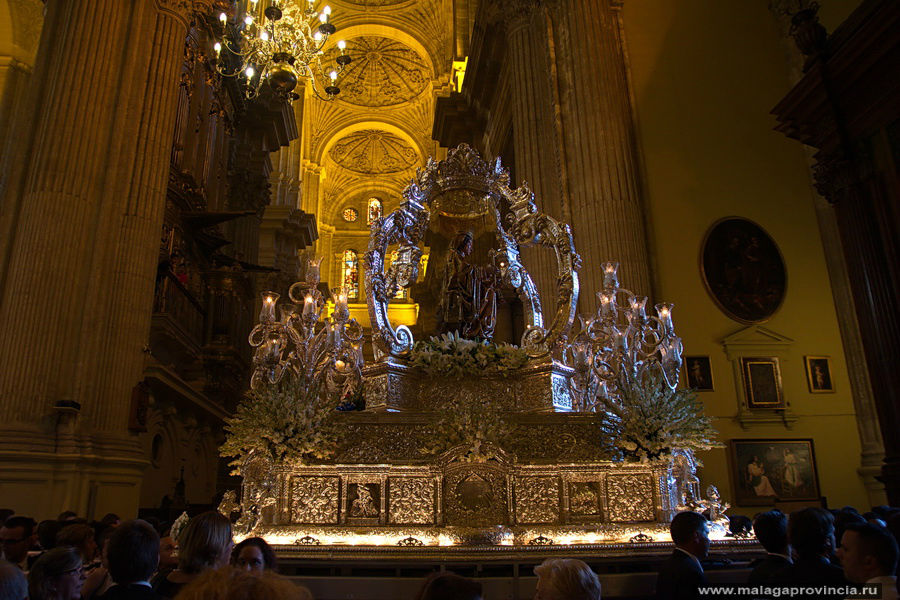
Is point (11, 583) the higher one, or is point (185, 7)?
point (185, 7)

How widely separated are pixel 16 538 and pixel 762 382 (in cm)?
971

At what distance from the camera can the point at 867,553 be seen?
2457mm

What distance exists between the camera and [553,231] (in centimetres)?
729

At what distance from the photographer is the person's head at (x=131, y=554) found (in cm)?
237

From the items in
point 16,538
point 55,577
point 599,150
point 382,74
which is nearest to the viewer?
point 55,577

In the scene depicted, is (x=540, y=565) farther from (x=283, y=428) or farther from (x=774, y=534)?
(x=283, y=428)

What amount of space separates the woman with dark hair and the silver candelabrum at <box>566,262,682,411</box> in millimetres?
4432

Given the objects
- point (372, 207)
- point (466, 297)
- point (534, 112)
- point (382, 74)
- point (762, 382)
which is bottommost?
point (762, 382)

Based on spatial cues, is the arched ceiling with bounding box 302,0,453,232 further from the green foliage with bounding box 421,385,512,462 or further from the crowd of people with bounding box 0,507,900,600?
the crowd of people with bounding box 0,507,900,600

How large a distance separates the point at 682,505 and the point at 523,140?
345 inches

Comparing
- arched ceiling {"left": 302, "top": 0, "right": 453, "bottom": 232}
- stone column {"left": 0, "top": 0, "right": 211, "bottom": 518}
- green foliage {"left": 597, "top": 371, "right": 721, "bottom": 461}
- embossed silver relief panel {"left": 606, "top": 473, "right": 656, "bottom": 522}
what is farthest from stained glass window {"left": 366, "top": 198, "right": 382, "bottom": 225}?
embossed silver relief panel {"left": 606, "top": 473, "right": 656, "bottom": 522}

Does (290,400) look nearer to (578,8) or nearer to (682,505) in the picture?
(682,505)

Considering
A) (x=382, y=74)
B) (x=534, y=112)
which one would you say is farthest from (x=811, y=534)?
(x=382, y=74)

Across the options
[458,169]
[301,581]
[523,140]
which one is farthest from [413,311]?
[301,581]
